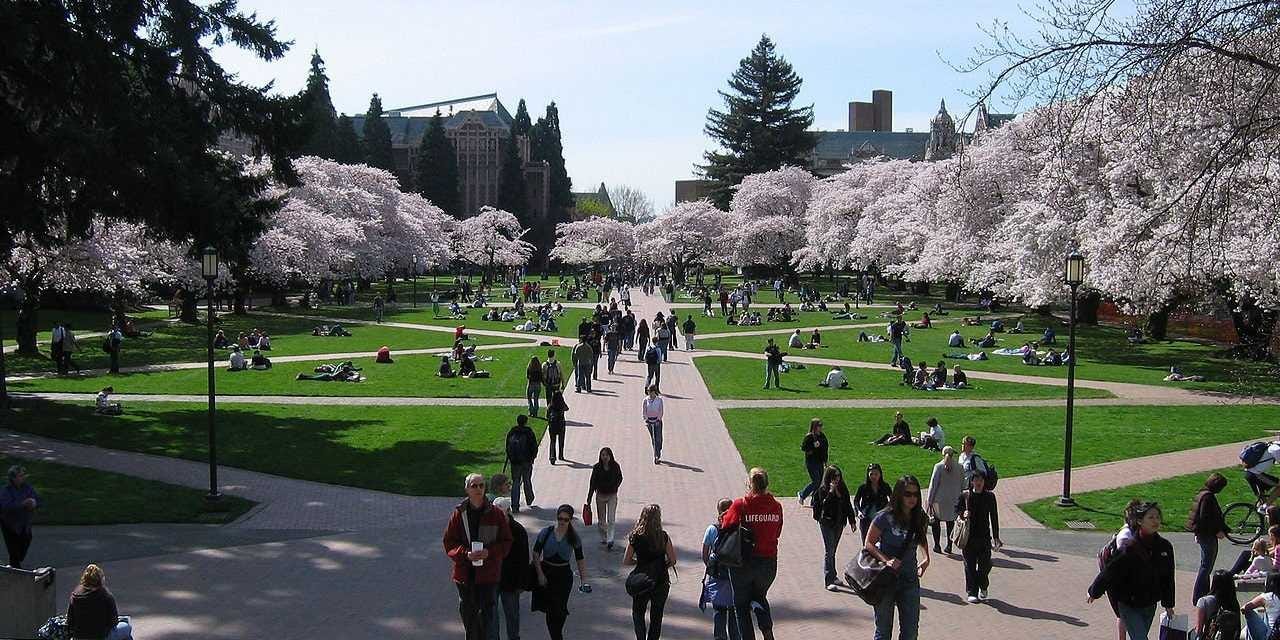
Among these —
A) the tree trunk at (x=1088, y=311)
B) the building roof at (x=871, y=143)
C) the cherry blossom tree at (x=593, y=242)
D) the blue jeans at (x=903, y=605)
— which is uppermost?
the building roof at (x=871, y=143)

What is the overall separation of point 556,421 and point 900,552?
10.1 metres

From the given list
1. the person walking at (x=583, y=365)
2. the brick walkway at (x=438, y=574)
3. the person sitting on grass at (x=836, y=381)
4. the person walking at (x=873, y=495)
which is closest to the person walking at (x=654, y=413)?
the brick walkway at (x=438, y=574)

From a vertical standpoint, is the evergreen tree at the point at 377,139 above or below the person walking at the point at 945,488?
above

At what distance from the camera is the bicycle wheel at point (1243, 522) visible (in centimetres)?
1380

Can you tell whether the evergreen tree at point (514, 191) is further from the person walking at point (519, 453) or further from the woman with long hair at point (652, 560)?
the woman with long hair at point (652, 560)

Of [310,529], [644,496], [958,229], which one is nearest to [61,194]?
[310,529]

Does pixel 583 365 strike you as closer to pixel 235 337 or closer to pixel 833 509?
pixel 833 509

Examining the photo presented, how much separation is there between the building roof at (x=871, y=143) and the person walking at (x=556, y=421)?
146m

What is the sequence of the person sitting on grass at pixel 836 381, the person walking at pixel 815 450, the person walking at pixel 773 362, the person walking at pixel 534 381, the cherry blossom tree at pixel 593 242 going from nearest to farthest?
the person walking at pixel 815 450, the person walking at pixel 534 381, the person walking at pixel 773 362, the person sitting on grass at pixel 836 381, the cherry blossom tree at pixel 593 242

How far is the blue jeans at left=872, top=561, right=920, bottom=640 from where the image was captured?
28.2 feet

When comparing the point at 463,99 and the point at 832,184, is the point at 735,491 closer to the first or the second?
the point at 832,184

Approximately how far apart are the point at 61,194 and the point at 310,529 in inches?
413

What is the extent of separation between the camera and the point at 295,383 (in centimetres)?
2911

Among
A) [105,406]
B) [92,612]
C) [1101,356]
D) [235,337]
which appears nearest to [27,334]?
[235,337]
